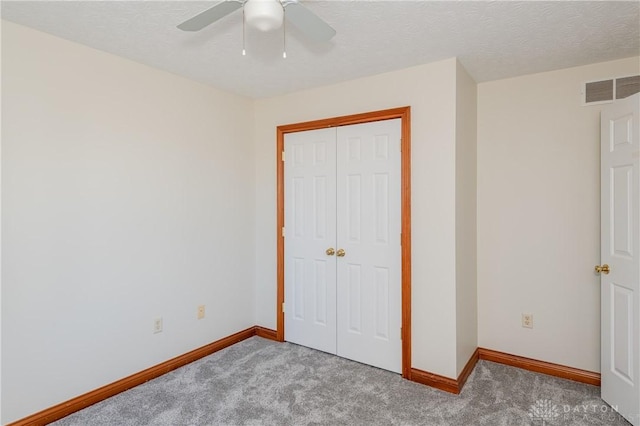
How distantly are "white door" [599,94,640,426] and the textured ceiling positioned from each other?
539mm

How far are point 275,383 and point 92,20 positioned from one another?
2706 mm

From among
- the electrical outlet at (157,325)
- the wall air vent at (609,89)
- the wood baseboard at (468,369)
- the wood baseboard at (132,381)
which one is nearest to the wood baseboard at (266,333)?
the wood baseboard at (132,381)

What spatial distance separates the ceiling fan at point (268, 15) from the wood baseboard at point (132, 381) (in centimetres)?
244

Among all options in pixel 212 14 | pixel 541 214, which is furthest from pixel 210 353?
pixel 541 214

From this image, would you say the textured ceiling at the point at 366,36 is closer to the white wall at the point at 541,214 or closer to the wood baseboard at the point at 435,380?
the white wall at the point at 541,214

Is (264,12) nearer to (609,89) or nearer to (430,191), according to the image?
(430,191)

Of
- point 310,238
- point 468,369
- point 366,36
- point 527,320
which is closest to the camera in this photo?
point 366,36

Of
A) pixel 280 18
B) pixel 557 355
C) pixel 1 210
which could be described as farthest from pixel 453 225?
pixel 1 210

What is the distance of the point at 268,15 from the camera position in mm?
1488

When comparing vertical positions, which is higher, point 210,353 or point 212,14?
point 212,14

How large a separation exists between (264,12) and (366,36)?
97 cm

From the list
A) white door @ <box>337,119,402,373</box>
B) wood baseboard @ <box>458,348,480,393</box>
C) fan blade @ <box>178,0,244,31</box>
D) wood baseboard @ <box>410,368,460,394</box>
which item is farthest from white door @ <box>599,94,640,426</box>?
fan blade @ <box>178,0,244,31</box>

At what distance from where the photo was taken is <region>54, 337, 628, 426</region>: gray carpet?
2.28 metres

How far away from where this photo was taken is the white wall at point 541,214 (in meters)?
2.75
